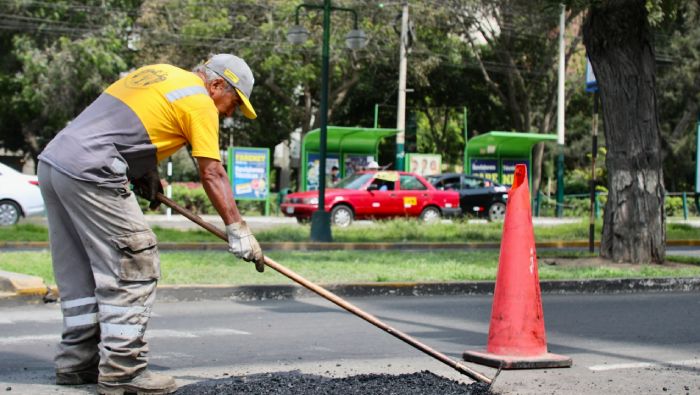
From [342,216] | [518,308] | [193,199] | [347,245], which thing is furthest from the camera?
[193,199]

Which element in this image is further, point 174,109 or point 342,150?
point 342,150

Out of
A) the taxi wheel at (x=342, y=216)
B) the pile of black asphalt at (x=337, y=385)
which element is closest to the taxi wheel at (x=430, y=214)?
the taxi wheel at (x=342, y=216)

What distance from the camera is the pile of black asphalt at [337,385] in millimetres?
4773

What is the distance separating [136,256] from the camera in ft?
15.3

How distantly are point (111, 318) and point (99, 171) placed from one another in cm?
72

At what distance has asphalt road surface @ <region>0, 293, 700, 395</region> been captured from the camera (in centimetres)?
548

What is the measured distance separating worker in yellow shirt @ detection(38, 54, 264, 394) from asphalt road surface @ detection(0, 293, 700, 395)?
1.48 feet

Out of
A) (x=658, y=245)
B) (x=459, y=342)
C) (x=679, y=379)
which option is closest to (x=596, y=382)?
(x=679, y=379)

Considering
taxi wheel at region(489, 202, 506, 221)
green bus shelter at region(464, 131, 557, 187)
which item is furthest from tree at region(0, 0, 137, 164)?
taxi wheel at region(489, 202, 506, 221)

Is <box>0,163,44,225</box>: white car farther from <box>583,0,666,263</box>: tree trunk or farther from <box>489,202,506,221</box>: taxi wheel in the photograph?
<box>489,202,506,221</box>: taxi wheel

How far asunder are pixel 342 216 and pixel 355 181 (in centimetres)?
122

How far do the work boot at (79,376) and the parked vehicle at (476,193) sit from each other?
22.9 meters

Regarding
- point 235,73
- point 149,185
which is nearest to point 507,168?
point 149,185

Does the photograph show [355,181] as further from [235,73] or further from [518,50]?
[235,73]
